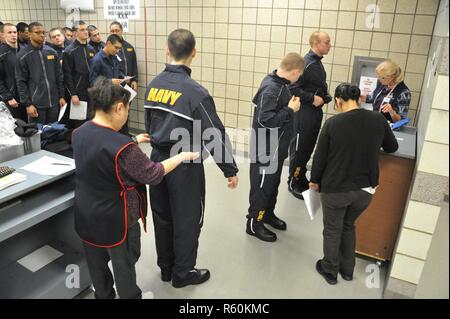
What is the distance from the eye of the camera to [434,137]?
73.2 inches

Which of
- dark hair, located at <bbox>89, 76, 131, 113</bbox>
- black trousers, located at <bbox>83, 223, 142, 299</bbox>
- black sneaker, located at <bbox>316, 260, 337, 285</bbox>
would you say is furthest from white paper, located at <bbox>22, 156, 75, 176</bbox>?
black sneaker, located at <bbox>316, 260, 337, 285</bbox>

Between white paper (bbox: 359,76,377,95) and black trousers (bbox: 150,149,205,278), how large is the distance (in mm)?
2581

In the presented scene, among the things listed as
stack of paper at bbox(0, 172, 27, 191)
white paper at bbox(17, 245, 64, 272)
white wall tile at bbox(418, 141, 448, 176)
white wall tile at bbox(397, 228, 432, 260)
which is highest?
white wall tile at bbox(418, 141, 448, 176)

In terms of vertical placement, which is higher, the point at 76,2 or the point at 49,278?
the point at 76,2

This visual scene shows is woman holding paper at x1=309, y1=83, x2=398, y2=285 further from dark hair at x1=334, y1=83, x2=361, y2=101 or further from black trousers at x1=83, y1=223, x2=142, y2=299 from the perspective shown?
black trousers at x1=83, y1=223, x2=142, y2=299

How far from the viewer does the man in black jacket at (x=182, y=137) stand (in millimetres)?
2080

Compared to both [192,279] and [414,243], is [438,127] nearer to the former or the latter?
[414,243]

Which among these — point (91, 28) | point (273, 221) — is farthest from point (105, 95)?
point (91, 28)

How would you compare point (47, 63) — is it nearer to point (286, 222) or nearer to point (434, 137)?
point (286, 222)

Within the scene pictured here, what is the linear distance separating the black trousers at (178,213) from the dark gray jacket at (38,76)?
2.84m

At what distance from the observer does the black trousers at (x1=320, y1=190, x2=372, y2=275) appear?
2.31 meters

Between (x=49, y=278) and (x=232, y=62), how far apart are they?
11.1 ft

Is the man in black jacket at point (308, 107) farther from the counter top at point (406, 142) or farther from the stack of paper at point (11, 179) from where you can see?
the stack of paper at point (11, 179)
